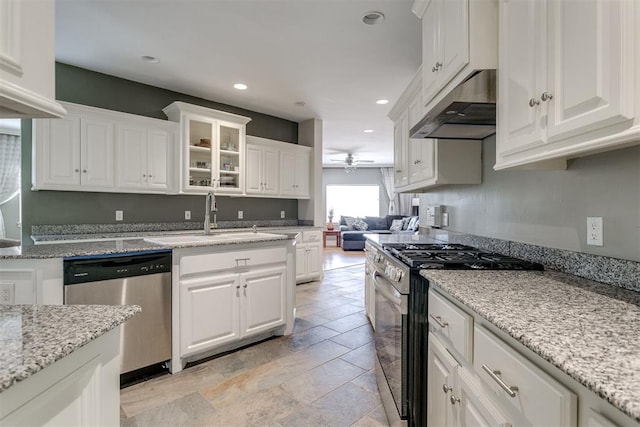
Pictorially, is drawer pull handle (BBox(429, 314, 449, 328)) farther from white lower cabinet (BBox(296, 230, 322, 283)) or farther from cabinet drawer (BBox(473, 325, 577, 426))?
white lower cabinet (BBox(296, 230, 322, 283))

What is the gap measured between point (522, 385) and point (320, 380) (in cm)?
170

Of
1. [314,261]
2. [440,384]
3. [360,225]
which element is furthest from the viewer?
[360,225]

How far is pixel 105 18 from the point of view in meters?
2.55

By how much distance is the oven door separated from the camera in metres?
1.62

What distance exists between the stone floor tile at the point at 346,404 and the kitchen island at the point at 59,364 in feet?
4.12

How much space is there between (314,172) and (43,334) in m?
4.79

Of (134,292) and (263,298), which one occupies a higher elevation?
(134,292)

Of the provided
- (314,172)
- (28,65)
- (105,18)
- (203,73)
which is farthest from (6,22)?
(314,172)

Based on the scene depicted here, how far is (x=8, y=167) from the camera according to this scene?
5.75 m

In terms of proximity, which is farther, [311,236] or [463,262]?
[311,236]

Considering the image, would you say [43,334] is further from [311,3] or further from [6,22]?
[311,3]

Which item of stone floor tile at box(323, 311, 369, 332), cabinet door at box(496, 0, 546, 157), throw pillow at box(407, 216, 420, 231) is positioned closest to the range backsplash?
cabinet door at box(496, 0, 546, 157)

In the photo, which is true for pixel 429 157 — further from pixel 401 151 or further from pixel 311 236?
pixel 311 236

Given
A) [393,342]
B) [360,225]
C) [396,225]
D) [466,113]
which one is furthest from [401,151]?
[360,225]
